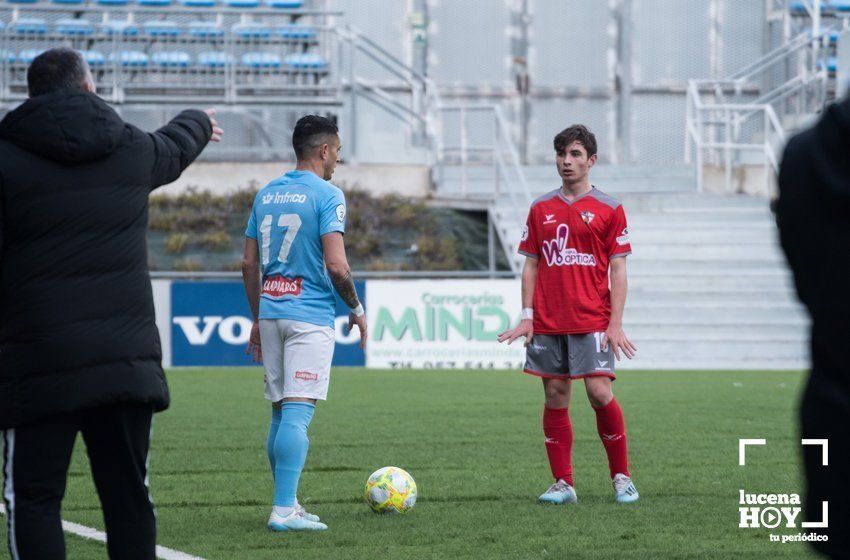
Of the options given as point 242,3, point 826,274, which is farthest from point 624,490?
point 242,3

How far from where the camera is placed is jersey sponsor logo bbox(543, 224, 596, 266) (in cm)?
748

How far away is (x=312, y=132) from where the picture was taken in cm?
660

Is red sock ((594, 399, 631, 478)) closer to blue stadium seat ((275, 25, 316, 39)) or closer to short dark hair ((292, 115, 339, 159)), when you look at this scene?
short dark hair ((292, 115, 339, 159))

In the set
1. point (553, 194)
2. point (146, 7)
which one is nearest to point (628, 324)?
point (146, 7)

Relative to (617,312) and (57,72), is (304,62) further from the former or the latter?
(57,72)

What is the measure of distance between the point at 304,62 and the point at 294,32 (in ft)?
2.08

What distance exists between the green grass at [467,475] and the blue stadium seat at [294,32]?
11165 millimetres

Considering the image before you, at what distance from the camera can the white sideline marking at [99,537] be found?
5.80m

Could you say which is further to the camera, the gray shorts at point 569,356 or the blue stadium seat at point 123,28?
the blue stadium seat at point 123,28

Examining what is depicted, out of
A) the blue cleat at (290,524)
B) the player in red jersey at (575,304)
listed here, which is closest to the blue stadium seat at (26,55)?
the player in red jersey at (575,304)

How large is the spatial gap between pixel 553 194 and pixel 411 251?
48.1 ft

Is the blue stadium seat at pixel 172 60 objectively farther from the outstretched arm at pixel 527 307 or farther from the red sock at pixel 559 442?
the red sock at pixel 559 442

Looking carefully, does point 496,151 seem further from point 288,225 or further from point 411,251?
point 288,225

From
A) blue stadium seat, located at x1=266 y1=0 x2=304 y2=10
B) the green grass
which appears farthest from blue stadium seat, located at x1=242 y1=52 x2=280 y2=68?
the green grass
